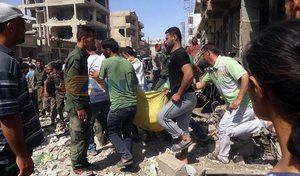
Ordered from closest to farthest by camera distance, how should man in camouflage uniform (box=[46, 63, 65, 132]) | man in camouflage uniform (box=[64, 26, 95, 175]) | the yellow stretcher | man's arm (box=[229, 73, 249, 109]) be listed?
1. man's arm (box=[229, 73, 249, 109])
2. man in camouflage uniform (box=[64, 26, 95, 175])
3. the yellow stretcher
4. man in camouflage uniform (box=[46, 63, 65, 132])

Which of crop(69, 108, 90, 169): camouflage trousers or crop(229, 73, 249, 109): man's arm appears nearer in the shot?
crop(229, 73, 249, 109): man's arm

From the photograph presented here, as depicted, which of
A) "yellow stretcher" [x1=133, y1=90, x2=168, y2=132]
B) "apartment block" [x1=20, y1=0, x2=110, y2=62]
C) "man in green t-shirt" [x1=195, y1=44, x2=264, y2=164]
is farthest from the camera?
"apartment block" [x1=20, y1=0, x2=110, y2=62]

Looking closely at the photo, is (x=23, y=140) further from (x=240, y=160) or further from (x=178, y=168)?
(x=240, y=160)

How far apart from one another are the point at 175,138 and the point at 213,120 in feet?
6.92

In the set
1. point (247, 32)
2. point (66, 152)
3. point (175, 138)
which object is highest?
point (247, 32)

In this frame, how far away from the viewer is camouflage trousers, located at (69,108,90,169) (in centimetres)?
436

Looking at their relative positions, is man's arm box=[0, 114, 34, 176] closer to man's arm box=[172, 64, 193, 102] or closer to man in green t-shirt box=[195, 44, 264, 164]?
man's arm box=[172, 64, 193, 102]

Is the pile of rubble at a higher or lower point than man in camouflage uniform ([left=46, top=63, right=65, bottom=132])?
lower

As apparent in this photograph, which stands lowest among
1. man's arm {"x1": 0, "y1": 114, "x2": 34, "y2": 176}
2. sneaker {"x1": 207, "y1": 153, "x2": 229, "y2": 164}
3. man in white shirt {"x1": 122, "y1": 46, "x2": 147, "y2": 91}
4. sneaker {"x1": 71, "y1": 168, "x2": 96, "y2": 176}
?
sneaker {"x1": 71, "y1": 168, "x2": 96, "y2": 176}

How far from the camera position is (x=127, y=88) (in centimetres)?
461

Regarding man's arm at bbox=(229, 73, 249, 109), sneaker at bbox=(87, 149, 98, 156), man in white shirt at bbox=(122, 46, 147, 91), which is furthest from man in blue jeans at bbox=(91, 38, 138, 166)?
man's arm at bbox=(229, 73, 249, 109)

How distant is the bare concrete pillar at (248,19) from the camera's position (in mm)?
6438

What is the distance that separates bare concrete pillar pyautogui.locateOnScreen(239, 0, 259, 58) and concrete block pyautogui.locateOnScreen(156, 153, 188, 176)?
319 cm

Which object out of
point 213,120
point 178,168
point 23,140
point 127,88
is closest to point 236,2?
point 213,120
